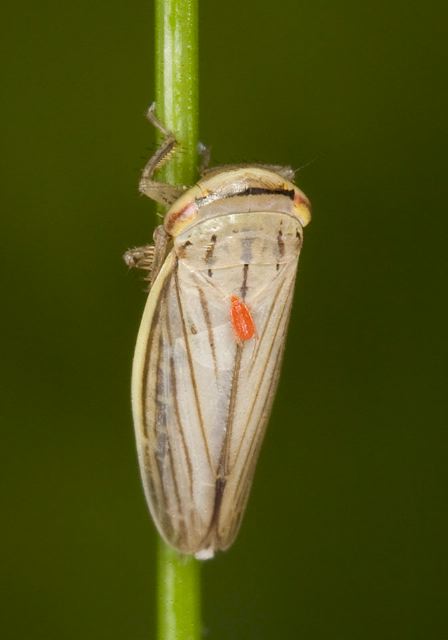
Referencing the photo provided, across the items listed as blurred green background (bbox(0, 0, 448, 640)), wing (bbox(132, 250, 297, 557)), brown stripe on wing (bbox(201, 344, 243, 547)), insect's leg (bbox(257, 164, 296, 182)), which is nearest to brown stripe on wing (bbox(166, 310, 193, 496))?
wing (bbox(132, 250, 297, 557))

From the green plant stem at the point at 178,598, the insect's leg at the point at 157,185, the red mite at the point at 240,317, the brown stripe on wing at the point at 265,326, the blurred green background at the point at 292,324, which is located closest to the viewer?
the green plant stem at the point at 178,598

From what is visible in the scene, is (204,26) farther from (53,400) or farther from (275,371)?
(275,371)

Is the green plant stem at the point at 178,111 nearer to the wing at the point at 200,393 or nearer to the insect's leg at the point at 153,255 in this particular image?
the wing at the point at 200,393

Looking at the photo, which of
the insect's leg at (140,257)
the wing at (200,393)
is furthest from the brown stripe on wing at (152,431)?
the insect's leg at (140,257)

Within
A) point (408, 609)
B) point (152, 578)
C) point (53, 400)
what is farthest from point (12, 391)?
point (408, 609)

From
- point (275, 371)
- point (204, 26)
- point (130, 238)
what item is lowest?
point (275, 371)

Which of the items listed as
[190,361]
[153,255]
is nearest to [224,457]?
[190,361]
